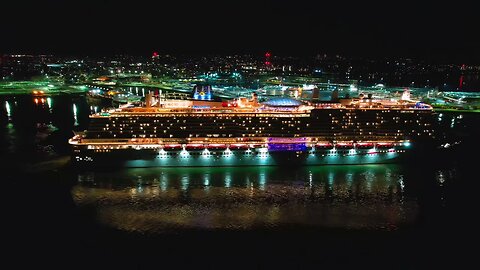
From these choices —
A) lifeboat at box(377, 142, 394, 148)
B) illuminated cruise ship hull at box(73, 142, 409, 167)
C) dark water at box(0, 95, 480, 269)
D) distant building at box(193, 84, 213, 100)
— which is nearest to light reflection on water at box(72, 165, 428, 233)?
dark water at box(0, 95, 480, 269)

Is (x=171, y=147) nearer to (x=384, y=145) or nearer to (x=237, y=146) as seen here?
(x=237, y=146)

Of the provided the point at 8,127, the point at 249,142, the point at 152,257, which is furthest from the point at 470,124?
the point at 8,127

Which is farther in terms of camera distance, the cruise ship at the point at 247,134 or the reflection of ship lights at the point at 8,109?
the reflection of ship lights at the point at 8,109

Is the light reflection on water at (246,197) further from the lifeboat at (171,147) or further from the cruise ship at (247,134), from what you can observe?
the lifeboat at (171,147)

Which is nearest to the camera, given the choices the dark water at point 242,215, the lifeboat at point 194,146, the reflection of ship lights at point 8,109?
the dark water at point 242,215

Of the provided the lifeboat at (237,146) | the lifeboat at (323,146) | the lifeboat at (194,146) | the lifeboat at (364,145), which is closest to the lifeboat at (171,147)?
the lifeboat at (194,146)

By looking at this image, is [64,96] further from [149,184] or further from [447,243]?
[447,243]

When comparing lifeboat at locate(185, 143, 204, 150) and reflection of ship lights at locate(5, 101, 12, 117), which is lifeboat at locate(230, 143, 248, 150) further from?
reflection of ship lights at locate(5, 101, 12, 117)

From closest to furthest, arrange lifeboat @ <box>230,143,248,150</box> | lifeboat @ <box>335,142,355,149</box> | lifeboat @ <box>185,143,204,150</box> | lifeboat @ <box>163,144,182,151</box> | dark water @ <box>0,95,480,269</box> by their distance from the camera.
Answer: dark water @ <box>0,95,480,269</box> < lifeboat @ <box>163,144,182,151</box> < lifeboat @ <box>185,143,204,150</box> < lifeboat @ <box>230,143,248,150</box> < lifeboat @ <box>335,142,355,149</box>
